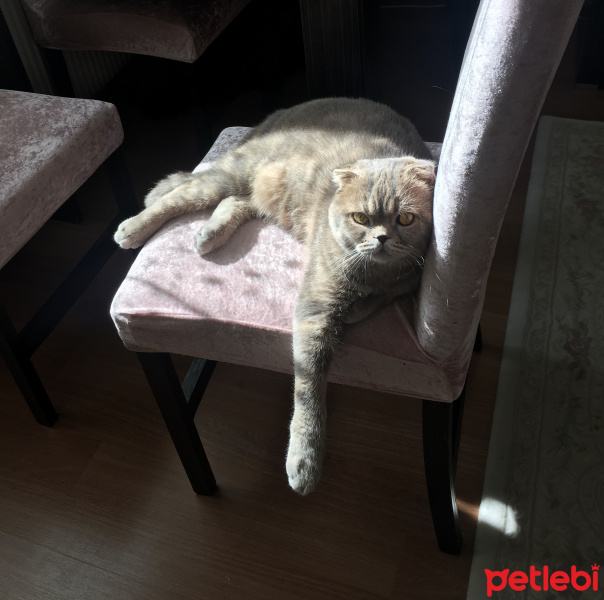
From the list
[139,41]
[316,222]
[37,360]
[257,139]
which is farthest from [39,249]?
[316,222]

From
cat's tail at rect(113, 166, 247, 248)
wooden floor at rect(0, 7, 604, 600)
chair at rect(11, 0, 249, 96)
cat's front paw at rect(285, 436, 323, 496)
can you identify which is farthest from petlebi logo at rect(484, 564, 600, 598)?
chair at rect(11, 0, 249, 96)

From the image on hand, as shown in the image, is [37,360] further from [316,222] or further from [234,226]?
[316,222]

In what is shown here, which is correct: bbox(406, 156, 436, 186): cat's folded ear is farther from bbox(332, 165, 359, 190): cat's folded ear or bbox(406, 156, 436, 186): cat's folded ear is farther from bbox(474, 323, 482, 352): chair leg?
bbox(474, 323, 482, 352): chair leg

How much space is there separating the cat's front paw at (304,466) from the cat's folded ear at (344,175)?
0.39m

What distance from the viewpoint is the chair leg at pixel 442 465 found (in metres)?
0.97

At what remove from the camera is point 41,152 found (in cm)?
122

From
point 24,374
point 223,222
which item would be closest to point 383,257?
point 223,222

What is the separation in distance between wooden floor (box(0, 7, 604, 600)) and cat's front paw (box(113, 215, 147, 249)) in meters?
0.49

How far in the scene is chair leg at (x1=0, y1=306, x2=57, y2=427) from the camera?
51.0 inches

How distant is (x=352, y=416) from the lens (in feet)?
4.65

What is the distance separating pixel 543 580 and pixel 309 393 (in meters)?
0.58

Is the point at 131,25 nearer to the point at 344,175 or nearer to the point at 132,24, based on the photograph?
the point at 132,24

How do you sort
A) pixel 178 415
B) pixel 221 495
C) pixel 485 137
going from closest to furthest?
pixel 485 137
pixel 178 415
pixel 221 495

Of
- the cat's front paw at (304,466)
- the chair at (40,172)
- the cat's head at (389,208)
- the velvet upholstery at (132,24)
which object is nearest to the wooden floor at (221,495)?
the chair at (40,172)
